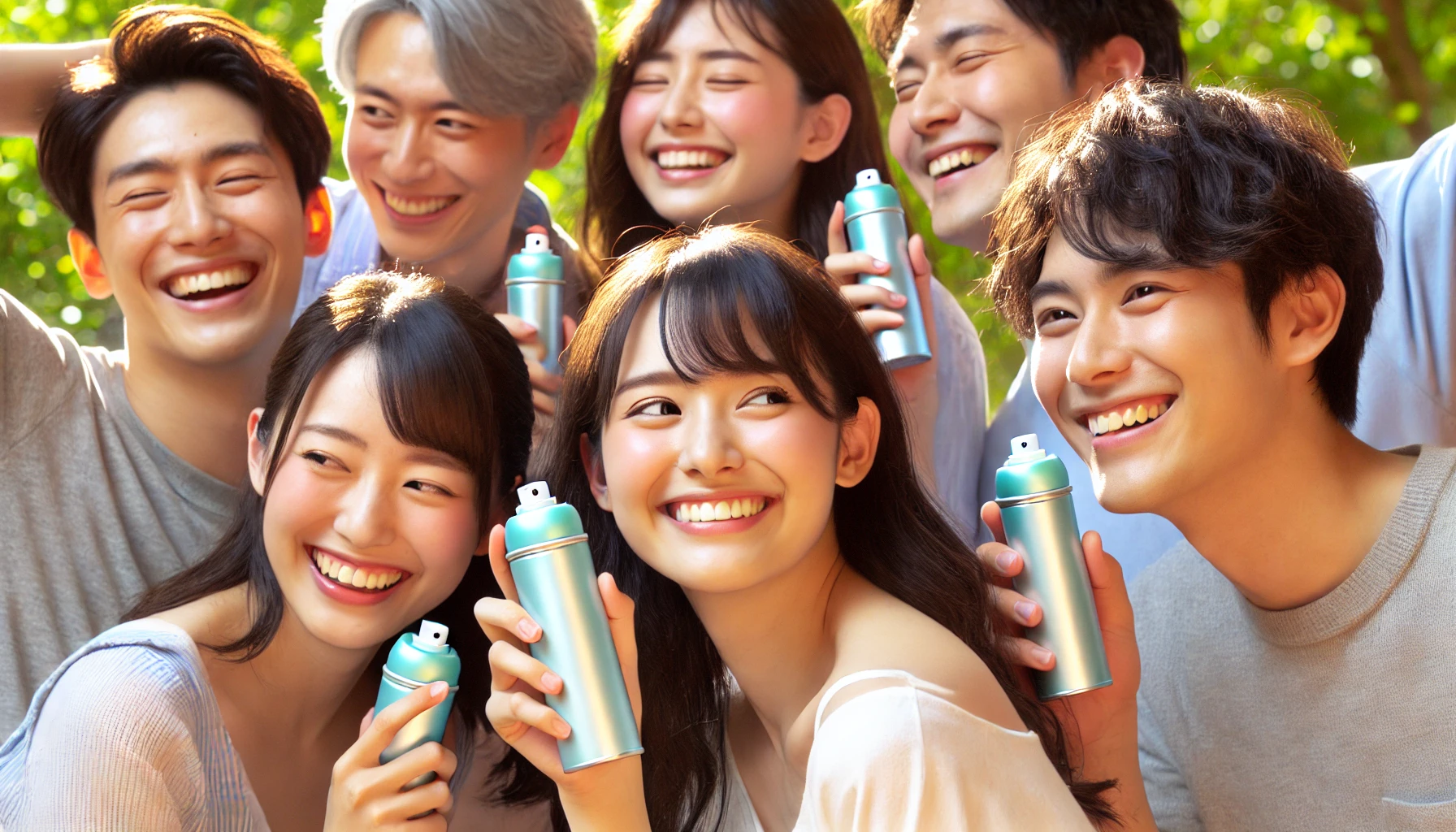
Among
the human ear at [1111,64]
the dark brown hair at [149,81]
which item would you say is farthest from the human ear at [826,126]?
the dark brown hair at [149,81]

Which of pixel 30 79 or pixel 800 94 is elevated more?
pixel 30 79

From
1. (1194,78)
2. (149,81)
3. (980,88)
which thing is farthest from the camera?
(1194,78)

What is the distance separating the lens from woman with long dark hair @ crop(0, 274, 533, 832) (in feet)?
6.60

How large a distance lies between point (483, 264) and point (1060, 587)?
1820mm

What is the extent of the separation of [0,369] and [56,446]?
0.18 meters

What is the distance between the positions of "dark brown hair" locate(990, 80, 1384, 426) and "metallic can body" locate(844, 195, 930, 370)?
249mm

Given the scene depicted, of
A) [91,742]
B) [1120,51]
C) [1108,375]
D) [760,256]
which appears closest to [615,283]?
[760,256]

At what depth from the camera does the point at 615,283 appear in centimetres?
220

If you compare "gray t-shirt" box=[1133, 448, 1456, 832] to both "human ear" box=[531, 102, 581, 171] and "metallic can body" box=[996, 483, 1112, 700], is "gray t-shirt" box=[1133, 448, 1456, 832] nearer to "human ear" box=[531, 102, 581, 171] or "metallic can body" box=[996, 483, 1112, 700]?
"metallic can body" box=[996, 483, 1112, 700]

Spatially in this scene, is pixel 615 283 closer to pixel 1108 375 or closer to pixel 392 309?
pixel 392 309

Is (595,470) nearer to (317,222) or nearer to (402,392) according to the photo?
(402,392)

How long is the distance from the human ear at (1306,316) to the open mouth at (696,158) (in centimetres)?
131

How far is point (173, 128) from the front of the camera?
274cm

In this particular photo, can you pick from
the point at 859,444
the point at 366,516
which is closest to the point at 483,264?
the point at 366,516
